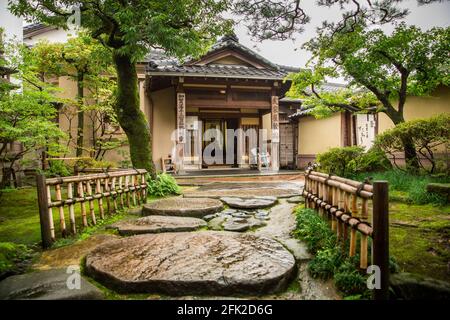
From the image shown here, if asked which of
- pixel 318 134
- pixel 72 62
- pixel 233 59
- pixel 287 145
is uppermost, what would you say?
pixel 233 59

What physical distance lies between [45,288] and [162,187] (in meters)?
4.91

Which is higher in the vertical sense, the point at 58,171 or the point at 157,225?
the point at 58,171

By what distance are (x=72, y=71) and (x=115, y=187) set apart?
992cm

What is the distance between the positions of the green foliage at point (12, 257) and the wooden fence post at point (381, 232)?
366 centimetres

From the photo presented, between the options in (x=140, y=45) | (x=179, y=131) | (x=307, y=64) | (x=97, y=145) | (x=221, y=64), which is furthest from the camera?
(x=221, y=64)

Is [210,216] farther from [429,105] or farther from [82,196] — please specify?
[429,105]

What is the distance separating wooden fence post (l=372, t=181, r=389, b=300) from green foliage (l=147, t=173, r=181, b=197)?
5649 millimetres

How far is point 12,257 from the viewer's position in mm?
3264

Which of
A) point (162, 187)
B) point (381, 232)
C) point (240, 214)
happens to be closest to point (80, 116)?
point (162, 187)

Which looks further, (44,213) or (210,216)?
(210,216)

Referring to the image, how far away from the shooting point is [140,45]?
5.98m

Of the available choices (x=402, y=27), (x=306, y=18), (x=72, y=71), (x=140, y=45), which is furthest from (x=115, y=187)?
(x=72, y=71)

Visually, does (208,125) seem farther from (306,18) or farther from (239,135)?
(306,18)

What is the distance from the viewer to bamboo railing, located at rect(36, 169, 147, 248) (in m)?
3.71
